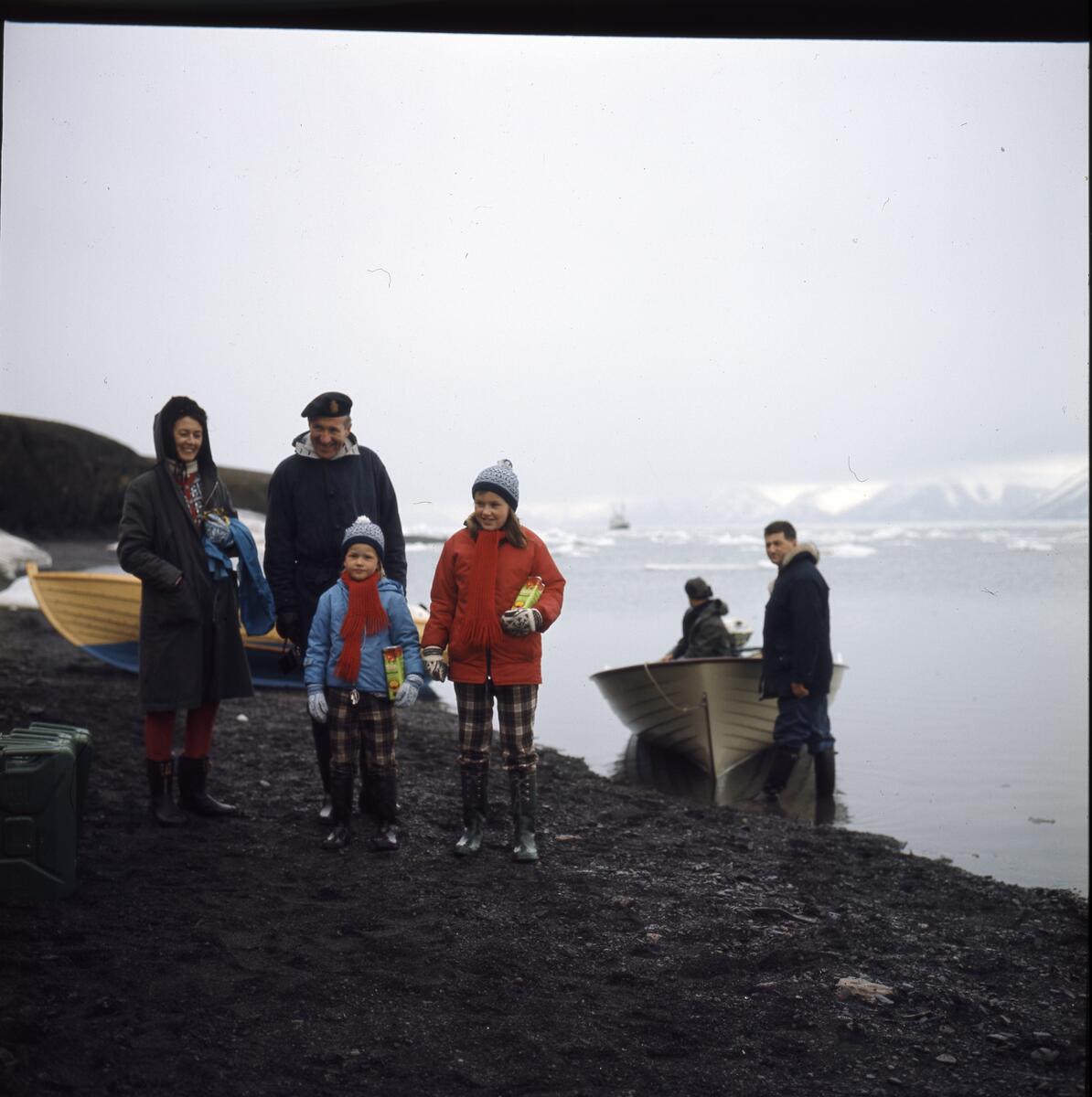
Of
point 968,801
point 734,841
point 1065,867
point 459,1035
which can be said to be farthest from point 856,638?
point 459,1035

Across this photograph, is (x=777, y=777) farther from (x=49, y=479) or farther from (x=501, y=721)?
(x=49, y=479)

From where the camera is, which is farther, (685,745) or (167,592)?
(685,745)

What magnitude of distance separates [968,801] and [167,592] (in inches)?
235

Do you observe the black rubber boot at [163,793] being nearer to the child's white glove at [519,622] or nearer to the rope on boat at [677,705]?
the child's white glove at [519,622]

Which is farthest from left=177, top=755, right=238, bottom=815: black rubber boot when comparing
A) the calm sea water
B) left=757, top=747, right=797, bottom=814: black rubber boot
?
the calm sea water

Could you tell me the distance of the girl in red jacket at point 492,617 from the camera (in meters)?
4.39

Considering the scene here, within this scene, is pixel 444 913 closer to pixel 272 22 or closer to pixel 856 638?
pixel 272 22

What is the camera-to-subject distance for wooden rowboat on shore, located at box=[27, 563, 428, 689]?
31.9 feet

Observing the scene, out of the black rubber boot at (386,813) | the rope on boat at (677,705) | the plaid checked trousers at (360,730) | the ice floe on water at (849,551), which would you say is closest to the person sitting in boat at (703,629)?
the rope on boat at (677,705)

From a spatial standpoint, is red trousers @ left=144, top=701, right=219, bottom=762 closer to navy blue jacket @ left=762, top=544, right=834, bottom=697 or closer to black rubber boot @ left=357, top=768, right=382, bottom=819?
black rubber boot @ left=357, top=768, right=382, bottom=819

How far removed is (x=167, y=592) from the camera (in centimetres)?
459

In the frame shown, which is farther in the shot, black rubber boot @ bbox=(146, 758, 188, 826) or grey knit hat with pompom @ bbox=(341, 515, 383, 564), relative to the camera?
black rubber boot @ bbox=(146, 758, 188, 826)

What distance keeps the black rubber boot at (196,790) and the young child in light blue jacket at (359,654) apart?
0.68 metres

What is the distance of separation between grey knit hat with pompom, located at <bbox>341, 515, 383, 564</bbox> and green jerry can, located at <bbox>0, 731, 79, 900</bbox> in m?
1.29
